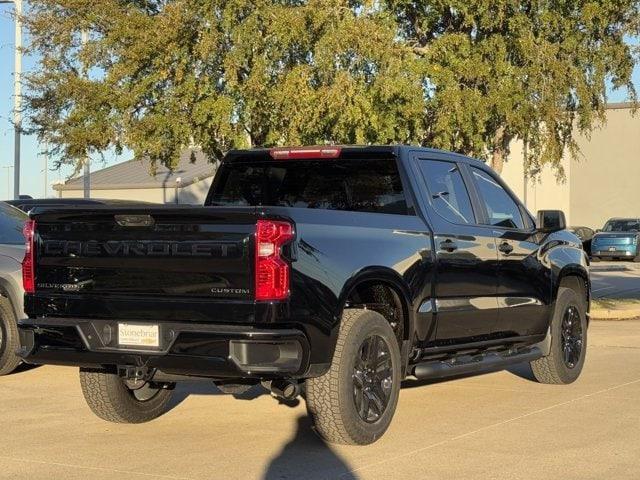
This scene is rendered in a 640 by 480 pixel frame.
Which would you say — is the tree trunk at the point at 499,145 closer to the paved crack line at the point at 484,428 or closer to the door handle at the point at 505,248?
the paved crack line at the point at 484,428

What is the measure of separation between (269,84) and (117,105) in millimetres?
2515

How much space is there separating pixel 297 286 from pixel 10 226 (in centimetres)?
587

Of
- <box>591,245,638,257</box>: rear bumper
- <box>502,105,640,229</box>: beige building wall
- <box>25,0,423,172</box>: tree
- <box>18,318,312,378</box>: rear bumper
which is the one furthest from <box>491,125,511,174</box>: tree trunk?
<box>502,105,640,229</box>: beige building wall

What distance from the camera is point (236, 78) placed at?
55.8 ft

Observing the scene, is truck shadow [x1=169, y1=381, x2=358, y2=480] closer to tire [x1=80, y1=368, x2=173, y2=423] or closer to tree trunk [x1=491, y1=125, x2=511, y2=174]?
tire [x1=80, y1=368, x2=173, y2=423]

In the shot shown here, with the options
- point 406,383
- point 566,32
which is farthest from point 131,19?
point 406,383

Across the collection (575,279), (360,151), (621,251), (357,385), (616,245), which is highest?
(360,151)

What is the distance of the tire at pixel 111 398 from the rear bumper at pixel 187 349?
0.81 m

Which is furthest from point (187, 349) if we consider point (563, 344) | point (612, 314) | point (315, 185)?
point (612, 314)

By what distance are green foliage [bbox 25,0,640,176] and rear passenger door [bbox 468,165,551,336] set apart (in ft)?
23.4

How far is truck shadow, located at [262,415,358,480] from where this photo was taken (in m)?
6.56

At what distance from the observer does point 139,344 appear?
6.89 m

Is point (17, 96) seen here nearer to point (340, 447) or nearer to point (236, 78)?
Answer: point (236, 78)

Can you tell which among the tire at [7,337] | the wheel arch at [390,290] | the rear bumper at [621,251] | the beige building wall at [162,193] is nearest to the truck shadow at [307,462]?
the wheel arch at [390,290]
